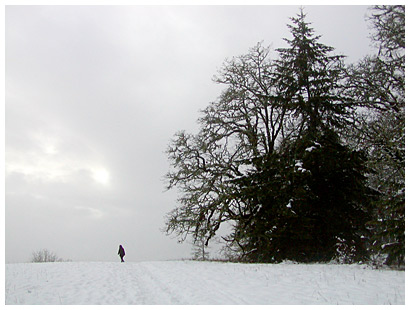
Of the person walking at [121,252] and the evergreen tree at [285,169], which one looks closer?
the evergreen tree at [285,169]

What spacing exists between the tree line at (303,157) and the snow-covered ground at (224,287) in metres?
4.23

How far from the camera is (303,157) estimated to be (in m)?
18.0

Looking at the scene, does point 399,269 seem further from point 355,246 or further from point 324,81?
point 324,81

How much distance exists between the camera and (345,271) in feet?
39.7

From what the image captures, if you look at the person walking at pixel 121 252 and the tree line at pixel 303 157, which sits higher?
the tree line at pixel 303 157

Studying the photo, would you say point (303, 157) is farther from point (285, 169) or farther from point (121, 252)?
point (121, 252)

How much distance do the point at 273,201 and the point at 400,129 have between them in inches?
302

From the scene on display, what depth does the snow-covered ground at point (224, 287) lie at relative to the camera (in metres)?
8.80

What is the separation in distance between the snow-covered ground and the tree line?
13.9 ft

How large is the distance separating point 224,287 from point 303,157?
993cm

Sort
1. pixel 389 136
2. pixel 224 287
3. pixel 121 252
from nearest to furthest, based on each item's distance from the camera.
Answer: pixel 224 287 < pixel 389 136 < pixel 121 252

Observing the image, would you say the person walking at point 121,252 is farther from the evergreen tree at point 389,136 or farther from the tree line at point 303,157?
the evergreen tree at point 389,136

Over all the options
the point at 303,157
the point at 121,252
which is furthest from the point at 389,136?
the point at 121,252

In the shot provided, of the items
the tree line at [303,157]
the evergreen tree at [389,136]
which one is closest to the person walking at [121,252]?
the tree line at [303,157]
